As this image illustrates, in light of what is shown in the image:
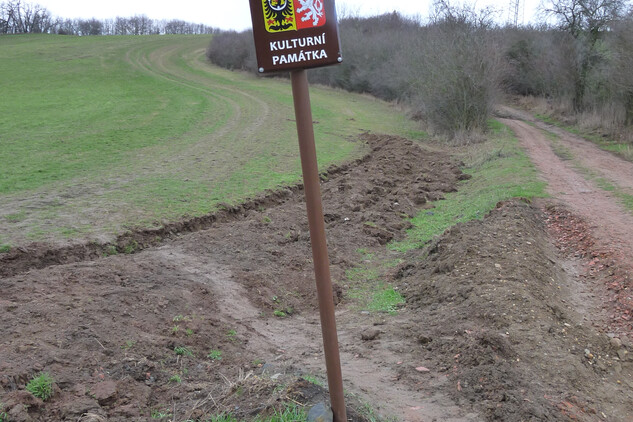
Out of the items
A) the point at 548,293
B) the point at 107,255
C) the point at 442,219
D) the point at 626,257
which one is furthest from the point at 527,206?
the point at 107,255

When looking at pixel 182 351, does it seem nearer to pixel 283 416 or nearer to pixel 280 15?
pixel 283 416

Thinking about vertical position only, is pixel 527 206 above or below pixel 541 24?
below

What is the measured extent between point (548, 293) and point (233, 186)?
8.21 metres

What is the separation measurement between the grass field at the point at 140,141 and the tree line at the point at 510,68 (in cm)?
256

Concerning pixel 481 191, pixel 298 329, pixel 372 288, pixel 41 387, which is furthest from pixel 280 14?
pixel 481 191

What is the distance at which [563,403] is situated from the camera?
494 centimetres

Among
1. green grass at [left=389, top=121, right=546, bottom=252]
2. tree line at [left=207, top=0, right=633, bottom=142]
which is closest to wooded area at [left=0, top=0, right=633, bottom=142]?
tree line at [left=207, top=0, right=633, bottom=142]

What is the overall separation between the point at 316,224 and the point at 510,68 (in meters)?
26.4

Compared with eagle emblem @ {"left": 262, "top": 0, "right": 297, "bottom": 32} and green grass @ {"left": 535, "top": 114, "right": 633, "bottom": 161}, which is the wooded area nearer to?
green grass @ {"left": 535, "top": 114, "right": 633, "bottom": 161}

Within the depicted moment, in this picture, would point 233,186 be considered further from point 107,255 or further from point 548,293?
point 548,293

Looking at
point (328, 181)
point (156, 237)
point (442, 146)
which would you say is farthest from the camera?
point (442, 146)

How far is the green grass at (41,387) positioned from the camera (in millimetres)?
4348

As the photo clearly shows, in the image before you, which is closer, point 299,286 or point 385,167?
point 299,286

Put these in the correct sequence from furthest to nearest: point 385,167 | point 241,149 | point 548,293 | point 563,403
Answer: point 241,149, point 385,167, point 548,293, point 563,403
